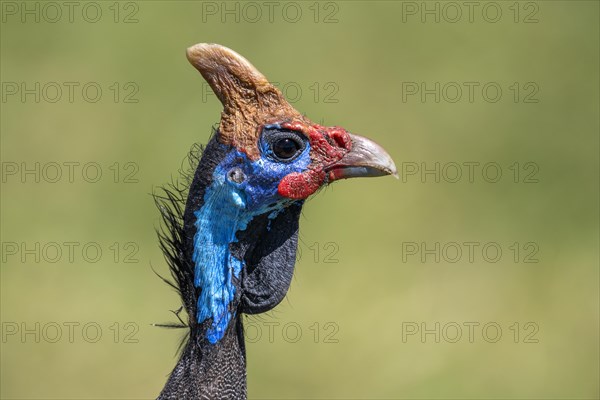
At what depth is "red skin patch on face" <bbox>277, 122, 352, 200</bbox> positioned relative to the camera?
5.20 meters

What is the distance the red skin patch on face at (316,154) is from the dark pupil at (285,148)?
63 millimetres

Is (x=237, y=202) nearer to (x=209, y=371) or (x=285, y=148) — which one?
(x=285, y=148)

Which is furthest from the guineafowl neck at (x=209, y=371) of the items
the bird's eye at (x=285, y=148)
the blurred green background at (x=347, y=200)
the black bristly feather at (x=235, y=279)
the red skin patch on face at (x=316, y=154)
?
the blurred green background at (x=347, y=200)

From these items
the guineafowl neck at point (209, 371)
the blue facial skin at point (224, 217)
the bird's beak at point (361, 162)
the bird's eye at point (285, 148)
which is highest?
the bird's eye at point (285, 148)

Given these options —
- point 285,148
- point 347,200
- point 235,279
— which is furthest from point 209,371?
point 347,200

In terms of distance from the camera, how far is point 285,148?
17.1ft

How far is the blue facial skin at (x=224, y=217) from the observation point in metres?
5.13

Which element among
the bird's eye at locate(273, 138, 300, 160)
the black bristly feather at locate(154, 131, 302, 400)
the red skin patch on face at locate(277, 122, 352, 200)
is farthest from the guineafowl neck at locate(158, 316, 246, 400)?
the bird's eye at locate(273, 138, 300, 160)

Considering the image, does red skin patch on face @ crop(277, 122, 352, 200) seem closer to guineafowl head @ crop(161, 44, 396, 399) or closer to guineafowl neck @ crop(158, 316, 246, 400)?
guineafowl head @ crop(161, 44, 396, 399)

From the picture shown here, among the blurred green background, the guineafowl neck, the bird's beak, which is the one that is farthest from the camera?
the blurred green background

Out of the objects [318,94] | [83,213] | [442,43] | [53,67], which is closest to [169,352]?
[83,213]

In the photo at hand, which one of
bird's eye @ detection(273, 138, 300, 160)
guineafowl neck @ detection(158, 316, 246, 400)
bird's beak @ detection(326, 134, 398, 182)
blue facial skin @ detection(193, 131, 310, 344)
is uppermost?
bird's eye @ detection(273, 138, 300, 160)

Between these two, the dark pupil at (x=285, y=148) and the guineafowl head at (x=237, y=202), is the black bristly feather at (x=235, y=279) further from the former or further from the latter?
the dark pupil at (x=285, y=148)

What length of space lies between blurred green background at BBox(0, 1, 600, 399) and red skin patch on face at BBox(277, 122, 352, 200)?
164 inches
